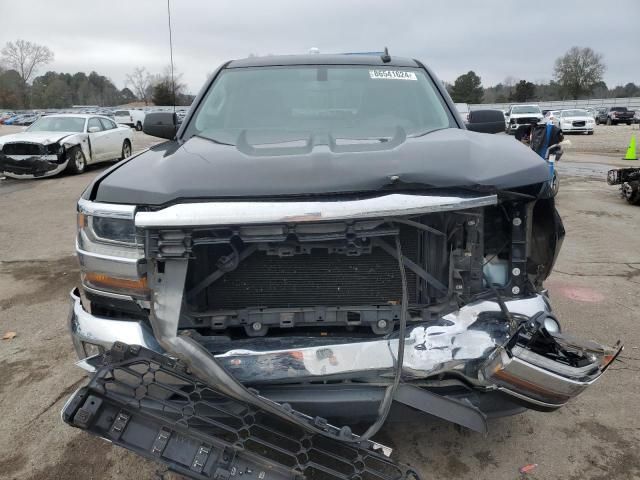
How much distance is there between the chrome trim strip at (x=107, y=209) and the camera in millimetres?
1953

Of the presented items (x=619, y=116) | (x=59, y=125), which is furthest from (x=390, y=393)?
(x=619, y=116)

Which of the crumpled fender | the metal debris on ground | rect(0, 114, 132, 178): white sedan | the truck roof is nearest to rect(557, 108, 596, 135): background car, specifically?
rect(0, 114, 132, 178): white sedan

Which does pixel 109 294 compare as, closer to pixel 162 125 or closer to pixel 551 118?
pixel 162 125

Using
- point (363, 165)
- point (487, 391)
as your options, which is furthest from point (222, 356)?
point (487, 391)

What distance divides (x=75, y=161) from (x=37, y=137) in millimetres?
979

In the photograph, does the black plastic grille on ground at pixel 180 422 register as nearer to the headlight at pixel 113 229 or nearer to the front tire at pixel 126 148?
the headlight at pixel 113 229

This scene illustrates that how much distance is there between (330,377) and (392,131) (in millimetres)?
1520

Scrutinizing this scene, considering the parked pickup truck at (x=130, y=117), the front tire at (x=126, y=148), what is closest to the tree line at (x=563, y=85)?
the parked pickup truck at (x=130, y=117)

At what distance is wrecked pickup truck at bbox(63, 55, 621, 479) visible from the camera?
1.89 metres

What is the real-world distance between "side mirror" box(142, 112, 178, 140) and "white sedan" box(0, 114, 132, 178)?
32.4ft

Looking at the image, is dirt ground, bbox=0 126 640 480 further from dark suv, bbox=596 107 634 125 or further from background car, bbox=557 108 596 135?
dark suv, bbox=596 107 634 125

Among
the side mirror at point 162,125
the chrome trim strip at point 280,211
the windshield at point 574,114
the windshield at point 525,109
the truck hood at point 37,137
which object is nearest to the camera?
the chrome trim strip at point 280,211

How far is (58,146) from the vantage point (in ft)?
39.8

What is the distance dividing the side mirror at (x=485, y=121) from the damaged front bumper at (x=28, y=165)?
11203 millimetres
